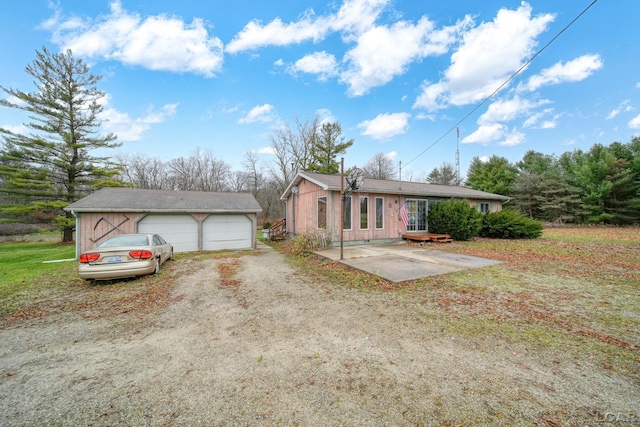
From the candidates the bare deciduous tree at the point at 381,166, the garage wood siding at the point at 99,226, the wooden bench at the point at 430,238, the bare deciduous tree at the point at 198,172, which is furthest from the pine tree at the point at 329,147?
the garage wood siding at the point at 99,226

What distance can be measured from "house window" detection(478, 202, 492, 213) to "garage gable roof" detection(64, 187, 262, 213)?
14474mm

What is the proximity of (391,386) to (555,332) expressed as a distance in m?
2.77

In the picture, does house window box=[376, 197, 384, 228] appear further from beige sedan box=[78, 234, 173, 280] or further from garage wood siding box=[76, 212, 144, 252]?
garage wood siding box=[76, 212, 144, 252]

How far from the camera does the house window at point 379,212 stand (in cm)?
1188

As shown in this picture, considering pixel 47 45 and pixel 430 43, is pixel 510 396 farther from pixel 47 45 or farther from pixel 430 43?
pixel 47 45

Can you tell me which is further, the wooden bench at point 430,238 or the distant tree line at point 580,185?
the distant tree line at point 580,185

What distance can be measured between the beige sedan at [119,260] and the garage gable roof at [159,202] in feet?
15.4

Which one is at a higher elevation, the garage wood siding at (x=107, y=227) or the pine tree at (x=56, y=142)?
the pine tree at (x=56, y=142)

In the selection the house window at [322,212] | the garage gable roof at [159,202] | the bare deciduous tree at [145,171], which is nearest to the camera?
the garage gable roof at [159,202]

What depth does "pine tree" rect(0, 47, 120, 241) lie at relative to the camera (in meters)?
14.5

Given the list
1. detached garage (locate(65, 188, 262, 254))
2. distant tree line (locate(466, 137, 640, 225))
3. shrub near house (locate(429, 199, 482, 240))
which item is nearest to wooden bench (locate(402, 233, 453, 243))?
shrub near house (locate(429, 199, 482, 240))

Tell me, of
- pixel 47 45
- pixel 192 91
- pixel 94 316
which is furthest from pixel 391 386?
pixel 47 45

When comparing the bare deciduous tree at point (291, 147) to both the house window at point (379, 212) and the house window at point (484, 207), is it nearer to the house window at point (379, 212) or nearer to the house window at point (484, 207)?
the house window at point (379, 212)

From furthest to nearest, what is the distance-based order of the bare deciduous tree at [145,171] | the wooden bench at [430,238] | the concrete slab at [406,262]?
the bare deciduous tree at [145,171] < the wooden bench at [430,238] < the concrete slab at [406,262]
